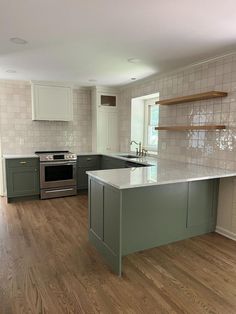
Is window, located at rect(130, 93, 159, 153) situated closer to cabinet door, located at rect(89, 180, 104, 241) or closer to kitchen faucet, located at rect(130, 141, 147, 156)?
kitchen faucet, located at rect(130, 141, 147, 156)

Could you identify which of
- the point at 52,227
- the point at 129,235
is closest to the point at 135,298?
the point at 129,235

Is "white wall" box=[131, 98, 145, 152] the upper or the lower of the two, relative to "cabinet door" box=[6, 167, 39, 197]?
upper

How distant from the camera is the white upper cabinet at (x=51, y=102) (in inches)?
189

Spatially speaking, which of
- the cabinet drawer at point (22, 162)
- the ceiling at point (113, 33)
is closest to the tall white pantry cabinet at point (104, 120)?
the cabinet drawer at point (22, 162)

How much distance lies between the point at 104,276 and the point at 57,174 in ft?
9.33

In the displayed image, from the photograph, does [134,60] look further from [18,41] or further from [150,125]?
[150,125]

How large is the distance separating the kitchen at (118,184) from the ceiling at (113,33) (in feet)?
0.27

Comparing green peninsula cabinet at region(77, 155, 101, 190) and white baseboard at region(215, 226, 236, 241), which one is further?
green peninsula cabinet at region(77, 155, 101, 190)

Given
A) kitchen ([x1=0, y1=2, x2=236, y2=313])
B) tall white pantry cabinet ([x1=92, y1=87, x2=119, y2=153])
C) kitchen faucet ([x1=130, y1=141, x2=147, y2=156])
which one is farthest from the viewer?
tall white pantry cabinet ([x1=92, y1=87, x2=119, y2=153])

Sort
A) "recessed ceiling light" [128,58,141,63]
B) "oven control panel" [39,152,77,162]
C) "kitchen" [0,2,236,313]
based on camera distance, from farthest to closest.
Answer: "oven control panel" [39,152,77,162] < "recessed ceiling light" [128,58,141,63] < "kitchen" [0,2,236,313]

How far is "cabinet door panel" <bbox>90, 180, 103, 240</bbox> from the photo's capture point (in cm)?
256

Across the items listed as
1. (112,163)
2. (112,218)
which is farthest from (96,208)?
(112,163)

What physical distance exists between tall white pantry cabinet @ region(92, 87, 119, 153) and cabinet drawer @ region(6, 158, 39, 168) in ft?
4.67

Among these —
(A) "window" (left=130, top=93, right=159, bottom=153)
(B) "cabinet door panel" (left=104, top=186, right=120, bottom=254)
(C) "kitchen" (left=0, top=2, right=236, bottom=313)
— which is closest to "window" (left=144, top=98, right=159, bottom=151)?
(A) "window" (left=130, top=93, right=159, bottom=153)
